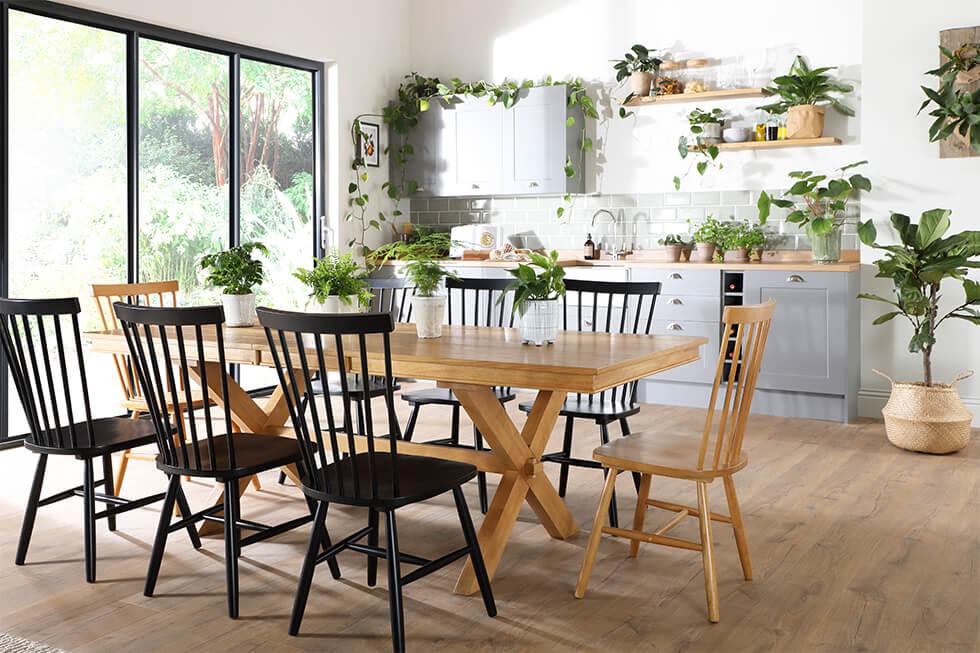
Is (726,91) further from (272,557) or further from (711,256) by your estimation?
(272,557)

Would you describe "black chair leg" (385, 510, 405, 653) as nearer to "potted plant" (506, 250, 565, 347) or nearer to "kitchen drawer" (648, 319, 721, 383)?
"potted plant" (506, 250, 565, 347)

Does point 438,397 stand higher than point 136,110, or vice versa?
point 136,110

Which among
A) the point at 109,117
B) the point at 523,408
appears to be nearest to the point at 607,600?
the point at 523,408

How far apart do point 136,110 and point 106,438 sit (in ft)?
9.51

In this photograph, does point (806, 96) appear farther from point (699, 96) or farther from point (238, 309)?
point (238, 309)

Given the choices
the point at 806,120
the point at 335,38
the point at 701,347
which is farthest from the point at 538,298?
the point at 335,38

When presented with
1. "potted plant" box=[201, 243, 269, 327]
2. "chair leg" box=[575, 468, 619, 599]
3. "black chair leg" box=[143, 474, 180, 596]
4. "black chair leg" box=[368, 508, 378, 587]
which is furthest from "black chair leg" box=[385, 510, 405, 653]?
"potted plant" box=[201, 243, 269, 327]

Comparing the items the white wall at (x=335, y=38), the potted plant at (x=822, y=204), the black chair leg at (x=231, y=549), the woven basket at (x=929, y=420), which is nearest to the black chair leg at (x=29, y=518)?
the black chair leg at (x=231, y=549)

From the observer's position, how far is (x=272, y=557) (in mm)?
3350

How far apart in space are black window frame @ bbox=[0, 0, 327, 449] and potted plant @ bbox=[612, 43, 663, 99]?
2.13 m

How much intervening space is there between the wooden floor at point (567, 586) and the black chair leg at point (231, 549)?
0.06 m

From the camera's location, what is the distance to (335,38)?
691 centimetres

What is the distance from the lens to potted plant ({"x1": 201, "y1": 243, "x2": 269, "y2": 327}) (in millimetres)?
Answer: 3762

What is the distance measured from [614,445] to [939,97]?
347 centimetres
